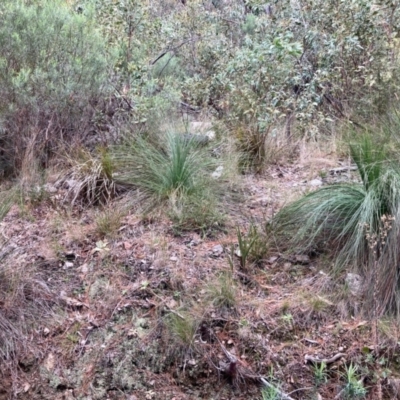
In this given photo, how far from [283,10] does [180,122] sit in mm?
1880

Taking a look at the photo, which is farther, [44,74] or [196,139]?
[196,139]

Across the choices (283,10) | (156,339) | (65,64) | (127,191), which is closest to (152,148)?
(127,191)

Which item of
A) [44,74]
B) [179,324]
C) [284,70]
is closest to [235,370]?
[179,324]

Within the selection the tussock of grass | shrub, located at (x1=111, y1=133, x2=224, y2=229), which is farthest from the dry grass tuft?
shrub, located at (x1=111, y1=133, x2=224, y2=229)

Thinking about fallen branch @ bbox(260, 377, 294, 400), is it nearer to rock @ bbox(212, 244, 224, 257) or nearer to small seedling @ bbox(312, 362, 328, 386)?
small seedling @ bbox(312, 362, 328, 386)

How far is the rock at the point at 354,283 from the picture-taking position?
2636 mm

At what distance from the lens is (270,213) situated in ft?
11.5

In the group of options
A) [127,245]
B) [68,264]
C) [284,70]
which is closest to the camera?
[68,264]

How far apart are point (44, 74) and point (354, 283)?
313cm

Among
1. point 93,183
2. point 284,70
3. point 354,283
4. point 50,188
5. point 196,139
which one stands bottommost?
point 50,188

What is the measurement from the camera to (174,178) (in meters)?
3.67

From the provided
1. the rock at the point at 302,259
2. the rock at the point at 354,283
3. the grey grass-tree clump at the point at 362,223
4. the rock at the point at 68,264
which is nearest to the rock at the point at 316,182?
the grey grass-tree clump at the point at 362,223

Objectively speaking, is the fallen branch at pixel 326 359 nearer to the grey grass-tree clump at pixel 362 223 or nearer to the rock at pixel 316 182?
the grey grass-tree clump at pixel 362 223

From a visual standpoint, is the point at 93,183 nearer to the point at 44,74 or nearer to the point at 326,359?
the point at 44,74
